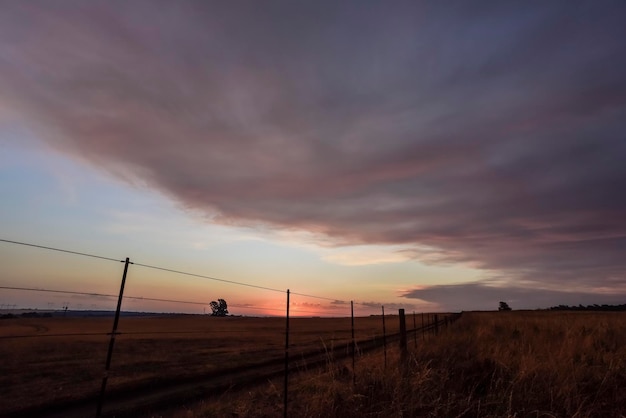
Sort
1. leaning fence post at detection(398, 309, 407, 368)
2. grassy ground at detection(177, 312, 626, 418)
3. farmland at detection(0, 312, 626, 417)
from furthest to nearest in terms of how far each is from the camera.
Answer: leaning fence post at detection(398, 309, 407, 368)
farmland at detection(0, 312, 626, 417)
grassy ground at detection(177, 312, 626, 418)

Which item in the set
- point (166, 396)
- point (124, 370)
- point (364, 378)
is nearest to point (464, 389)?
point (364, 378)

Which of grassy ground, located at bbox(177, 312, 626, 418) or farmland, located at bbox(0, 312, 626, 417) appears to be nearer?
grassy ground, located at bbox(177, 312, 626, 418)

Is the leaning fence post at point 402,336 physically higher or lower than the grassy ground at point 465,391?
higher

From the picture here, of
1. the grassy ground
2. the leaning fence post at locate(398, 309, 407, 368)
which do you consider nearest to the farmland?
the grassy ground

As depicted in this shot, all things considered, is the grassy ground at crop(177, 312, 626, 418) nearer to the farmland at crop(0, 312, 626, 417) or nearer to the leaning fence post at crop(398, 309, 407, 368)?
the farmland at crop(0, 312, 626, 417)

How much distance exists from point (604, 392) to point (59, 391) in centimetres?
1634

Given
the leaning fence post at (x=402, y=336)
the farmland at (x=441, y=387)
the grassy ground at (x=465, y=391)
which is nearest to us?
the grassy ground at (x=465, y=391)

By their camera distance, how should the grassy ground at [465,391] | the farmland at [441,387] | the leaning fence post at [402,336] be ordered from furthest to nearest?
the leaning fence post at [402,336], the farmland at [441,387], the grassy ground at [465,391]

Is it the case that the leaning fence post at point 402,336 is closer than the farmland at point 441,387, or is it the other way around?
the farmland at point 441,387

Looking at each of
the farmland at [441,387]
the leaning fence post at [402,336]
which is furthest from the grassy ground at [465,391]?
the leaning fence post at [402,336]

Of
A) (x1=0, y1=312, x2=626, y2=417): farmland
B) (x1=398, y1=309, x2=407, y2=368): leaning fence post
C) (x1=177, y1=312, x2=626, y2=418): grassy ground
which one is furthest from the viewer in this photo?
(x1=398, y1=309, x2=407, y2=368): leaning fence post

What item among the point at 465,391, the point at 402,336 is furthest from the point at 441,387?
the point at 402,336

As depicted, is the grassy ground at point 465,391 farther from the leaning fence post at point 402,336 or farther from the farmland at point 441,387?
the leaning fence post at point 402,336

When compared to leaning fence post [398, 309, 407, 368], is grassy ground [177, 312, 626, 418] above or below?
below
